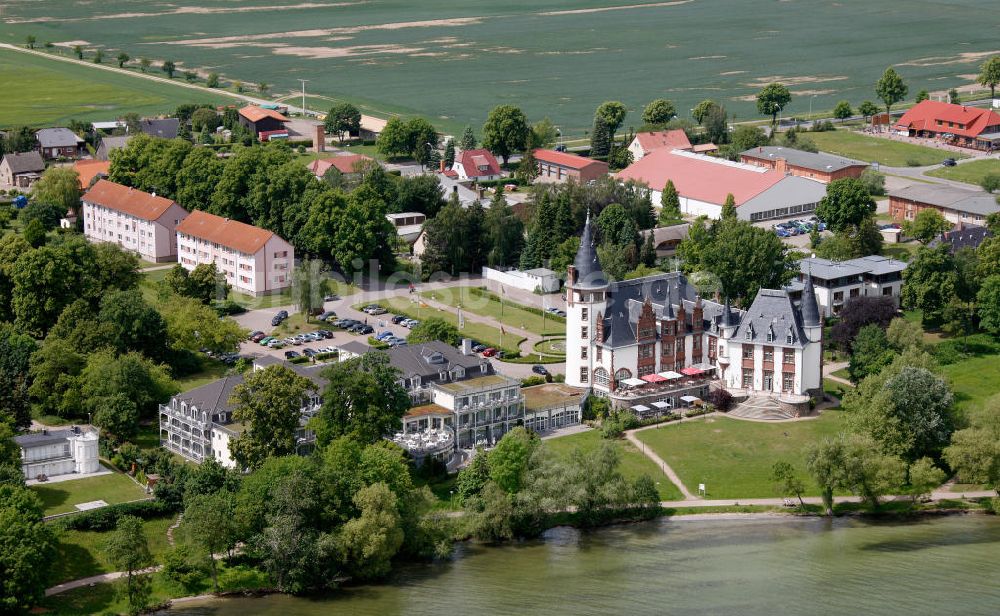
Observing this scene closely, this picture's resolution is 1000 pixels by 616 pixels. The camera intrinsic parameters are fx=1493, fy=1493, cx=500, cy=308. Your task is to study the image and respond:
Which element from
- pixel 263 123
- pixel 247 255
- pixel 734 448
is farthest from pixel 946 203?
pixel 263 123

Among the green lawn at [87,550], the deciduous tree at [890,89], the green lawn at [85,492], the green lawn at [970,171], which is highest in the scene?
the deciduous tree at [890,89]

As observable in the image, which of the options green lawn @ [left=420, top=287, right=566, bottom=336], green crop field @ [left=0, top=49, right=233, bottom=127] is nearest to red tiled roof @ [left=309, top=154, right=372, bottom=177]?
green lawn @ [left=420, top=287, right=566, bottom=336]

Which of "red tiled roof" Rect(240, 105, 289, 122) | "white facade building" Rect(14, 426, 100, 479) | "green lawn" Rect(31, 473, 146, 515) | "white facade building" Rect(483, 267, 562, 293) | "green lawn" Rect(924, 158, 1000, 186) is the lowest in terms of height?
"green lawn" Rect(31, 473, 146, 515)

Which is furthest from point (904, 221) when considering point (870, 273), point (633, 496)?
point (633, 496)

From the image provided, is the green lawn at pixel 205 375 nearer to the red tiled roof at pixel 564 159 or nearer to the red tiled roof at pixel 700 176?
the red tiled roof at pixel 700 176

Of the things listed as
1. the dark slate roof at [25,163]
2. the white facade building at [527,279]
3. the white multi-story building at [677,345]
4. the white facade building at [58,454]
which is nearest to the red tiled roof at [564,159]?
the white facade building at [527,279]

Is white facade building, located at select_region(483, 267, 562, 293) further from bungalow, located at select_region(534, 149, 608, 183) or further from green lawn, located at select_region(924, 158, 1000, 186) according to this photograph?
green lawn, located at select_region(924, 158, 1000, 186)
